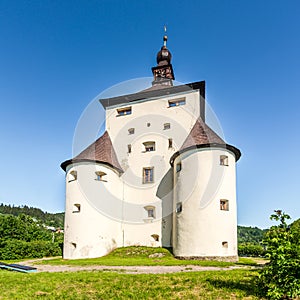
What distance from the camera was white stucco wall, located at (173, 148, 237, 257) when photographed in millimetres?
17078

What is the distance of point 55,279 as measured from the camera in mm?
9062

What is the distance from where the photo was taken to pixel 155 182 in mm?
22484

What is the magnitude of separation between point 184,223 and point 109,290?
10.7 m

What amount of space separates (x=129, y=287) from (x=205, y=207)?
10.2 m

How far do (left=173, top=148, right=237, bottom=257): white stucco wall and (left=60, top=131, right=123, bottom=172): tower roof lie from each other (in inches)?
222

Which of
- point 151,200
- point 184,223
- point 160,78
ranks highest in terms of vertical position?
point 160,78

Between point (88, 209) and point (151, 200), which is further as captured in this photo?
point (151, 200)

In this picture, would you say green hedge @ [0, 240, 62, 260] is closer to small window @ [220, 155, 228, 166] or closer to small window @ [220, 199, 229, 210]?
small window @ [220, 199, 229, 210]

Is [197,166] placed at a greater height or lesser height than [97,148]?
lesser

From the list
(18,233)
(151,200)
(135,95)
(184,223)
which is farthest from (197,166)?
(18,233)

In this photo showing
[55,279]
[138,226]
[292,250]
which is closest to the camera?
[292,250]

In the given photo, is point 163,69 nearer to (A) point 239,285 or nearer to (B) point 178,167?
(B) point 178,167

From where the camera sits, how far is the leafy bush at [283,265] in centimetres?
566

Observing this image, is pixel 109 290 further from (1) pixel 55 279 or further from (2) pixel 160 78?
(2) pixel 160 78
